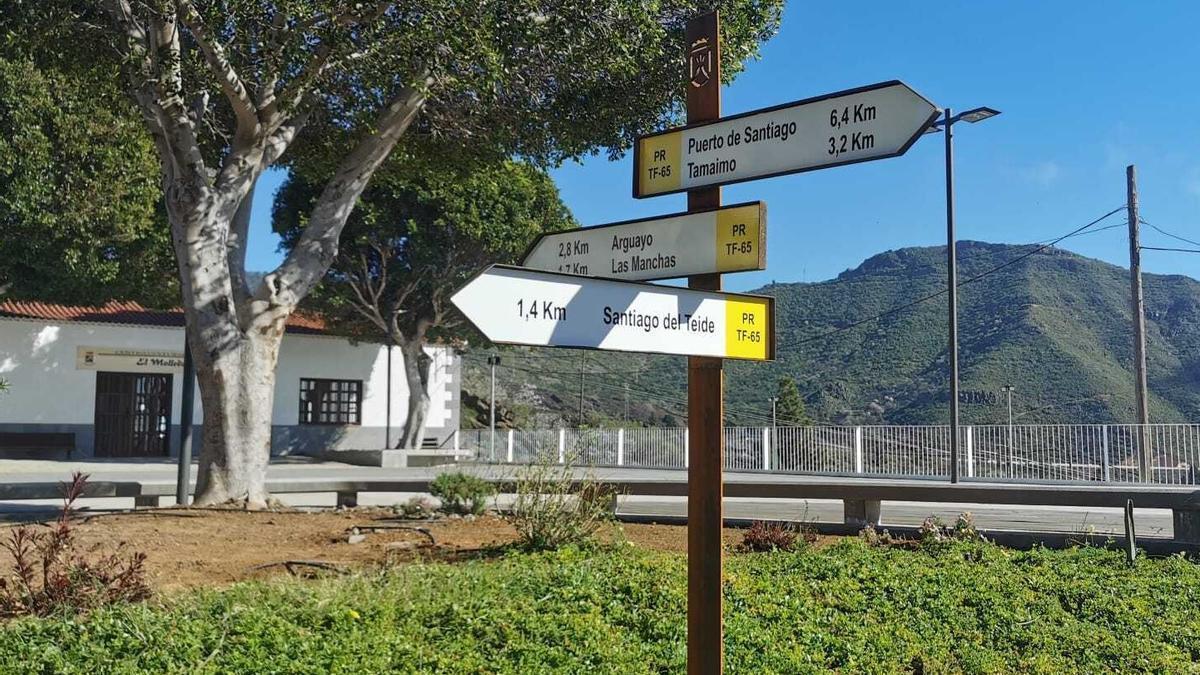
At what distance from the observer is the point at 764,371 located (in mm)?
73125

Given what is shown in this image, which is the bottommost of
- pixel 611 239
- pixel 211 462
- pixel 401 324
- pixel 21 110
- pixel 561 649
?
pixel 561 649

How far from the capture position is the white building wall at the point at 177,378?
95.0 feet

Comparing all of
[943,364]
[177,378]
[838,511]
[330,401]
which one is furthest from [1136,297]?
[943,364]

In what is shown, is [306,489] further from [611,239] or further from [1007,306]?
[1007,306]

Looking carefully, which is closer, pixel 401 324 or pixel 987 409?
pixel 401 324

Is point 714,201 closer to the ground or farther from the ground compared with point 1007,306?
closer to the ground

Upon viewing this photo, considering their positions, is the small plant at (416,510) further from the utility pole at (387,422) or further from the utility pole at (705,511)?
the utility pole at (387,422)

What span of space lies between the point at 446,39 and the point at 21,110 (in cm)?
1695

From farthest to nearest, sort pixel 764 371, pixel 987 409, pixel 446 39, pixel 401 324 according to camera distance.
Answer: pixel 764 371
pixel 987 409
pixel 401 324
pixel 446 39

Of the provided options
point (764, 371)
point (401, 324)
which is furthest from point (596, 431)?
point (764, 371)

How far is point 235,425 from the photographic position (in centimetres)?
1054

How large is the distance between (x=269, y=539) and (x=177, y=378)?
2572 cm

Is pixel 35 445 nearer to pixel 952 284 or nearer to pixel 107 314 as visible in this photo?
pixel 107 314

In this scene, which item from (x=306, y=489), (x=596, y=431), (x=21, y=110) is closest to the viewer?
(x=596, y=431)
